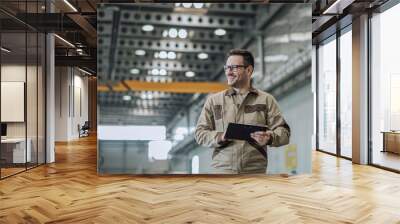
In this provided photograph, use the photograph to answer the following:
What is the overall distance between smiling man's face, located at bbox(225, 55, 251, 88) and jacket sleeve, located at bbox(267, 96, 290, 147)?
509mm

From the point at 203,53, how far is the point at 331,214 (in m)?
3.22

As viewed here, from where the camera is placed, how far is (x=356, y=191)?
17.7ft

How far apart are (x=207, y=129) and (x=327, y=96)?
583cm

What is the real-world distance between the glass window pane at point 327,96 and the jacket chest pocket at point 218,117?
5161 mm

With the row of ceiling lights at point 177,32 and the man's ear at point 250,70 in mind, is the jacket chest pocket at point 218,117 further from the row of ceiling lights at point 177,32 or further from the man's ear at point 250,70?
the row of ceiling lights at point 177,32

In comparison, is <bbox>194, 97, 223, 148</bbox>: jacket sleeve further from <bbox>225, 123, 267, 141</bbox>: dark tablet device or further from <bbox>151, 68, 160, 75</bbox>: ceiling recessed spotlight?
<bbox>151, 68, 160, 75</bbox>: ceiling recessed spotlight

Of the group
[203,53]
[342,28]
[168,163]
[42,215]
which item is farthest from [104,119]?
[342,28]

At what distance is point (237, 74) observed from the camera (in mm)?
6250

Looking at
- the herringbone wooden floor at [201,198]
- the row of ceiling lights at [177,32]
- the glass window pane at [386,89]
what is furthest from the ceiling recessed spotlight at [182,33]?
the glass window pane at [386,89]

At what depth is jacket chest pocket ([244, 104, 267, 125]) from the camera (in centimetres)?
606

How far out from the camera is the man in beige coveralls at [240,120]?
20.1ft

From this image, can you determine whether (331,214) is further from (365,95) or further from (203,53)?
(365,95)

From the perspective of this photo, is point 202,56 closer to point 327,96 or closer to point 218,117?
point 218,117

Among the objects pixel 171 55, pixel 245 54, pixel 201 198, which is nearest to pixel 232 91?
pixel 245 54
